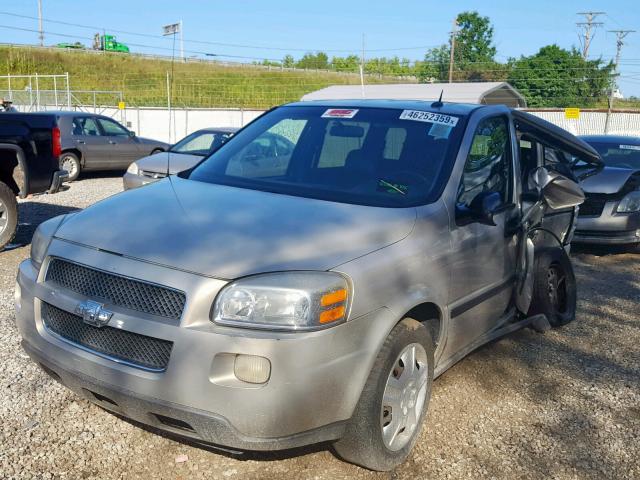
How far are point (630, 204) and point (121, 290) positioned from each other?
24.0 ft

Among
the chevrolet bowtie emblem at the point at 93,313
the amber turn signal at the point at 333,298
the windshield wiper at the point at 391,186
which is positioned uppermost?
the windshield wiper at the point at 391,186

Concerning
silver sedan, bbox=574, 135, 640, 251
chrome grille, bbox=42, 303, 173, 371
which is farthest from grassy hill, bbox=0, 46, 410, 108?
chrome grille, bbox=42, 303, 173, 371

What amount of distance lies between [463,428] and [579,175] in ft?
11.1

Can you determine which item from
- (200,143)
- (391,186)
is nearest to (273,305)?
(391,186)

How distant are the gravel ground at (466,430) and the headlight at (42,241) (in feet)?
2.97

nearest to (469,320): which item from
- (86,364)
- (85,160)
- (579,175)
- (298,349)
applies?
(298,349)

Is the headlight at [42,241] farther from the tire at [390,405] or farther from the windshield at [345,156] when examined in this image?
the tire at [390,405]

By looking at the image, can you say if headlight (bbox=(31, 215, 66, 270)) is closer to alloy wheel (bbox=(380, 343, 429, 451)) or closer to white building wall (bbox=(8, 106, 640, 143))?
alloy wheel (bbox=(380, 343, 429, 451))

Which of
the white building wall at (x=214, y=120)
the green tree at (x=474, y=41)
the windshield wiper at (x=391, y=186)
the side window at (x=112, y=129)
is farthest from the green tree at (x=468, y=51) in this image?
the windshield wiper at (x=391, y=186)

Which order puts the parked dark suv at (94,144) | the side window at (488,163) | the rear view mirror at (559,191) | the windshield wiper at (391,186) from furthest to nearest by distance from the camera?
the parked dark suv at (94,144) < the rear view mirror at (559,191) < the side window at (488,163) < the windshield wiper at (391,186)

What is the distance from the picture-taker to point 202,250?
293 cm

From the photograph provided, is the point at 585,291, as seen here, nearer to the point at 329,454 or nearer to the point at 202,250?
the point at 329,454

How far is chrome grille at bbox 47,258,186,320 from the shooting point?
2.80 metres

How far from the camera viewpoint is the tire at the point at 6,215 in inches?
305
